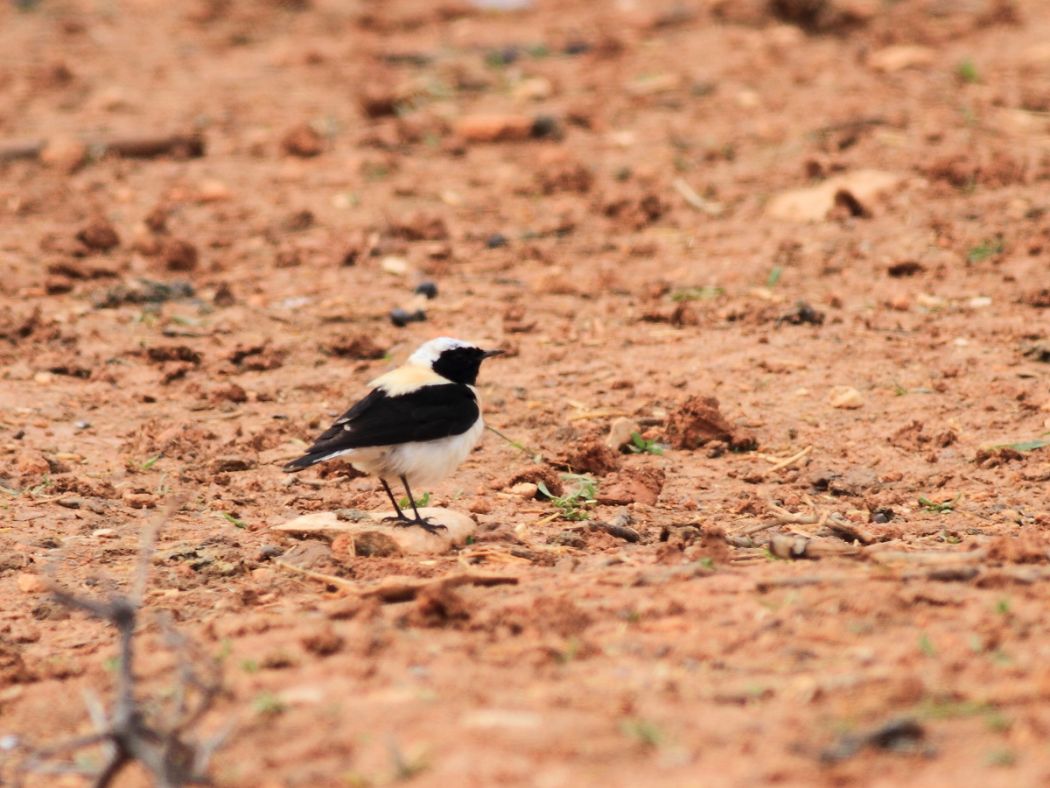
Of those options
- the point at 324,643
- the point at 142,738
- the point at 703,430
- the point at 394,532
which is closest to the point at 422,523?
the point at 394,532

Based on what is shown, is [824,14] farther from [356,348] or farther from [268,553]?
[268,553]

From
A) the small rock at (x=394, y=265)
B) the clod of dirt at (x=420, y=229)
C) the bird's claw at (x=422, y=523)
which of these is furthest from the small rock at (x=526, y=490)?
the clod of dirt at (x=420, y=229)

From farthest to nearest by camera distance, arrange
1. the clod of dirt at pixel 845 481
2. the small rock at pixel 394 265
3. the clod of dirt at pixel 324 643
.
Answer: the small rock at pixel 394 265 → the clod of dirt at pixel 845 481 → the clod of dirt at pixel 324 643

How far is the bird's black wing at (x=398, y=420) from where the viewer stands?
21.8ft

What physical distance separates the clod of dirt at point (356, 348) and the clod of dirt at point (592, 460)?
1.94 meters

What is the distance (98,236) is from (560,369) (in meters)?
3.85

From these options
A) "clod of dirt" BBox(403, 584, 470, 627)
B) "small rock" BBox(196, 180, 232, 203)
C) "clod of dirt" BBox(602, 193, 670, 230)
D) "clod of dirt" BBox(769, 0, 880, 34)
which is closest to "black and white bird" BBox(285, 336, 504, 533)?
"clod of dirt" BBox(403, 584, 470, 627)

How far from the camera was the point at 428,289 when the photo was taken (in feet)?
32.1

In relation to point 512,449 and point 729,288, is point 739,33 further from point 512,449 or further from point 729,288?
point 512,449

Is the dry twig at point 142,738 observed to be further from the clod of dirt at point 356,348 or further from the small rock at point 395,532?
the clod of dirt at point 356,348

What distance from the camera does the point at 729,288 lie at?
9.66 m

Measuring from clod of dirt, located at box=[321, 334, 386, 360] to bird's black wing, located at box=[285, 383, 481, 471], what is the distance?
6.34ft

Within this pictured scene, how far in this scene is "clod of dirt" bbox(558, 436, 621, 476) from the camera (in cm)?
751

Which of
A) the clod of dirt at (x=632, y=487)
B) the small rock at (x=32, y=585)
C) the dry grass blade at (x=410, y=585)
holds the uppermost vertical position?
the dry grass blade at (x=410, y=585)
